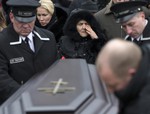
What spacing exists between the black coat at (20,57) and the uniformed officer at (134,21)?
0.71 m

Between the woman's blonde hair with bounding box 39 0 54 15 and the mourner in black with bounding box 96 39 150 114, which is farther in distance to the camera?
the woman's blonde hair with bounding box 39 0 54 15

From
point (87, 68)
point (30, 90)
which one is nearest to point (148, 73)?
point (30, 90)

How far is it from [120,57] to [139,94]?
0.69 ft

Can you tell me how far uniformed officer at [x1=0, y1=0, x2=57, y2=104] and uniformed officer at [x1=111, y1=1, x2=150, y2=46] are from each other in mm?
701

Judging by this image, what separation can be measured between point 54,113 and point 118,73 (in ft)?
2.97

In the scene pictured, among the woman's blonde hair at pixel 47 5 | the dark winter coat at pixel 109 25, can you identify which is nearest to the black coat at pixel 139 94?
the dark winter coat at pixel 109 25

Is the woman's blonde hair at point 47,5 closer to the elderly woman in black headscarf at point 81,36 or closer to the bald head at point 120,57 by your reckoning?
the elderly woman in black headscarf at point 81,36

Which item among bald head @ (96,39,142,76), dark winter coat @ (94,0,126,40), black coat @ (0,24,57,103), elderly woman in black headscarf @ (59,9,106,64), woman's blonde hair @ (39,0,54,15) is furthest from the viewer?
woman's blonde hair @ (39,0,54,15)

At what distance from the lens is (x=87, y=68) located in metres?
3.53

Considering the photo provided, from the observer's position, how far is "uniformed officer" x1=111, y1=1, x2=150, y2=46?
12.8 ft

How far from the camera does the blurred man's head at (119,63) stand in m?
1.91

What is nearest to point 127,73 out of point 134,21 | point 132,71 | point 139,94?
point 132,71

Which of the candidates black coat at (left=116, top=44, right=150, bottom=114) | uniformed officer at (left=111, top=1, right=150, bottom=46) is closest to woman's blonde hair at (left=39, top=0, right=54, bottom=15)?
uniformed officer at (left=111, top=1, right=150, bottom=46)

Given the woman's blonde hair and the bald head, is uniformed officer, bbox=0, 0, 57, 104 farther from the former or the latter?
the bald head
